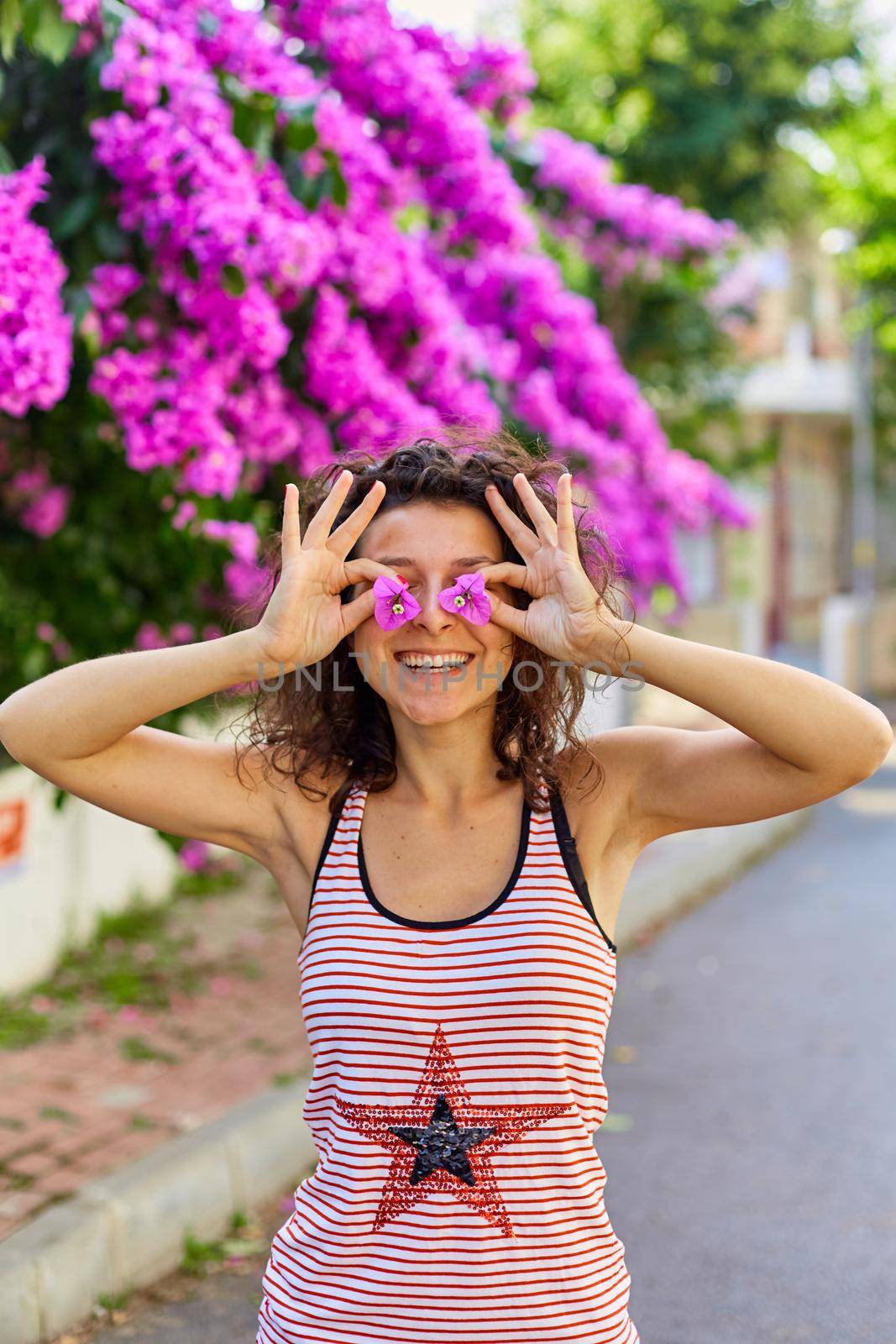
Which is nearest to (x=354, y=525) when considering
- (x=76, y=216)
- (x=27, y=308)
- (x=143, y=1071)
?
(x=27, y=308)

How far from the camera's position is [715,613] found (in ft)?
66.5

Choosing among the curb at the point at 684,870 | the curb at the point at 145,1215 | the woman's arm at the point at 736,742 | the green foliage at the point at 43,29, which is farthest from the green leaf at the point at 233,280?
the curb at the point at 684,870

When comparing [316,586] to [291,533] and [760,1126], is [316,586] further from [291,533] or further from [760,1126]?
[760,1126]

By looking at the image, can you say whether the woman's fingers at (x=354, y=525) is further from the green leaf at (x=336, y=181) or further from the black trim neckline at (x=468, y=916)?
the green leaf at (x=336, y=181)

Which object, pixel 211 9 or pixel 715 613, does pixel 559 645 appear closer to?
pixel 211 9

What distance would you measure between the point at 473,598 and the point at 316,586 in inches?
9.0

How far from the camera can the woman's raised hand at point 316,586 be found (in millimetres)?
2133

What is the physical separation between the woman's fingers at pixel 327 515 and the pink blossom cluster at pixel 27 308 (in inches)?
77.7

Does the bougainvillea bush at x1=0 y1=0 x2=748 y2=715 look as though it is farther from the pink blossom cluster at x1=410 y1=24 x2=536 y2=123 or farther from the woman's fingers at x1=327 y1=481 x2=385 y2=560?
the woman's fingers at x1=327 y1=481 x2=385 y2=560

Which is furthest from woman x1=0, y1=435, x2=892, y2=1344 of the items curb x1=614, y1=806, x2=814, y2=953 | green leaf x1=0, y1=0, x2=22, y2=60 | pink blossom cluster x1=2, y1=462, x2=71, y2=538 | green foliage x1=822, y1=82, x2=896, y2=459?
green foliage x1=822, y1=82, x2=896, y2=459

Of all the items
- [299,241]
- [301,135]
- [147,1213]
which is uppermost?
[301,135]

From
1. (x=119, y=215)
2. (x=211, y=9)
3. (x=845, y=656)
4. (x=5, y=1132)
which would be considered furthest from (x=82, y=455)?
(x=845, y=656)

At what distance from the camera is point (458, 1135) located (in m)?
2.01

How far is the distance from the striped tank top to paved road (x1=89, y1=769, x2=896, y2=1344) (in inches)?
71.4
